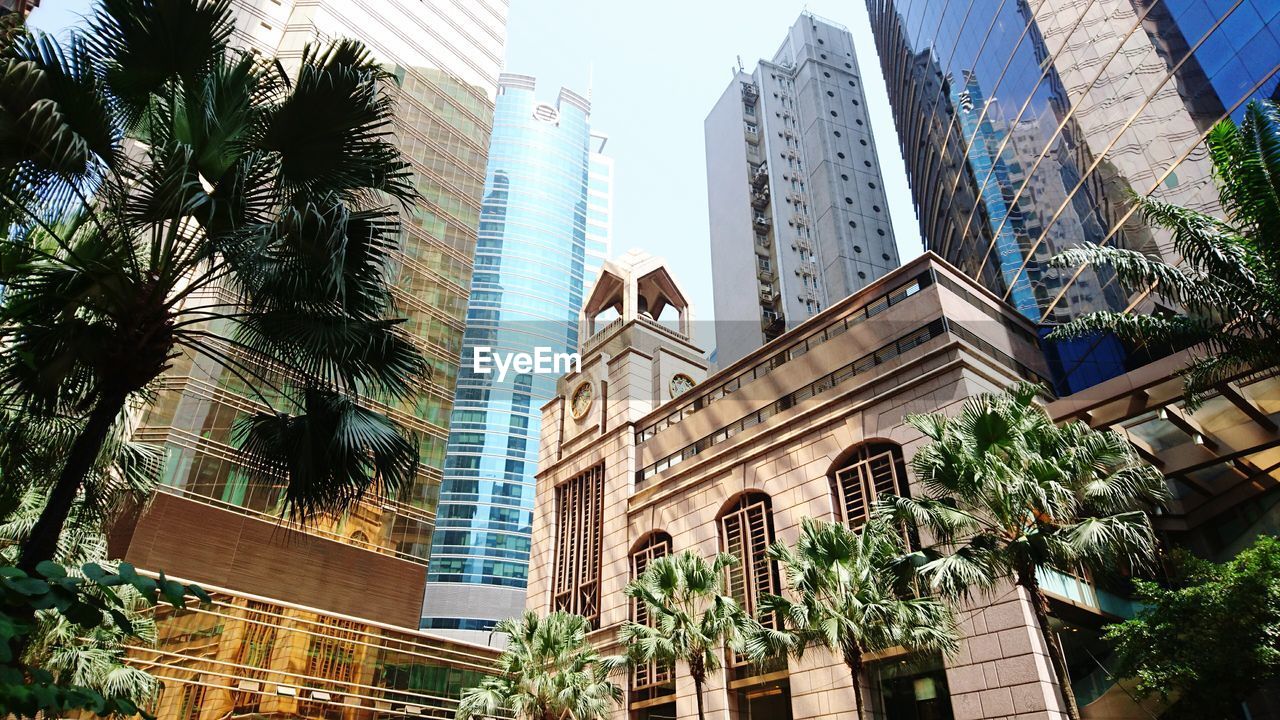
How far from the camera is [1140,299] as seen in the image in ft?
87.6

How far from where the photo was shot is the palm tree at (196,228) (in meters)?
8.33

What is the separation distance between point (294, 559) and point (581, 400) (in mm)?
16928

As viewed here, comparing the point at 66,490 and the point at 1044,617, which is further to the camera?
the point at 1044,617

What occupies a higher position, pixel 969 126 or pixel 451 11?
pixel 451 11

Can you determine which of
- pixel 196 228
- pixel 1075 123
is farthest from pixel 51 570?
pixel 1075 123

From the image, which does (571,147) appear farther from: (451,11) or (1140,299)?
(1140,299)

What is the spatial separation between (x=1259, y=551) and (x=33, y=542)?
21634 millimetres

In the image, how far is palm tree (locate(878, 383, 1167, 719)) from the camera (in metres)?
14.7

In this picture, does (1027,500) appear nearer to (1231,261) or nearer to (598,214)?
(1231,261)

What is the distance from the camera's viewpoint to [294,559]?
32.8 metres

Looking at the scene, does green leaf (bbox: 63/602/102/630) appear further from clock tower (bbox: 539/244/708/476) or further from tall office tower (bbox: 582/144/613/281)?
tall office tower (bbox: 582/144/613/281)

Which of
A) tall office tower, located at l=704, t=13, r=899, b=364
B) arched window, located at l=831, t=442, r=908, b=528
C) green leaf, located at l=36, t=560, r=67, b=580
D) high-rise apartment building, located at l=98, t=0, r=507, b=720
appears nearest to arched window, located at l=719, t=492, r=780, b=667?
arched window, located at l=831, t=442, r=908, b=528

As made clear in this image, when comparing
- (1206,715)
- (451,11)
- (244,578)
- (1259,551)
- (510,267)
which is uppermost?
(510,267)

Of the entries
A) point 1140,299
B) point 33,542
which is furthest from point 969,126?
point 33,542
